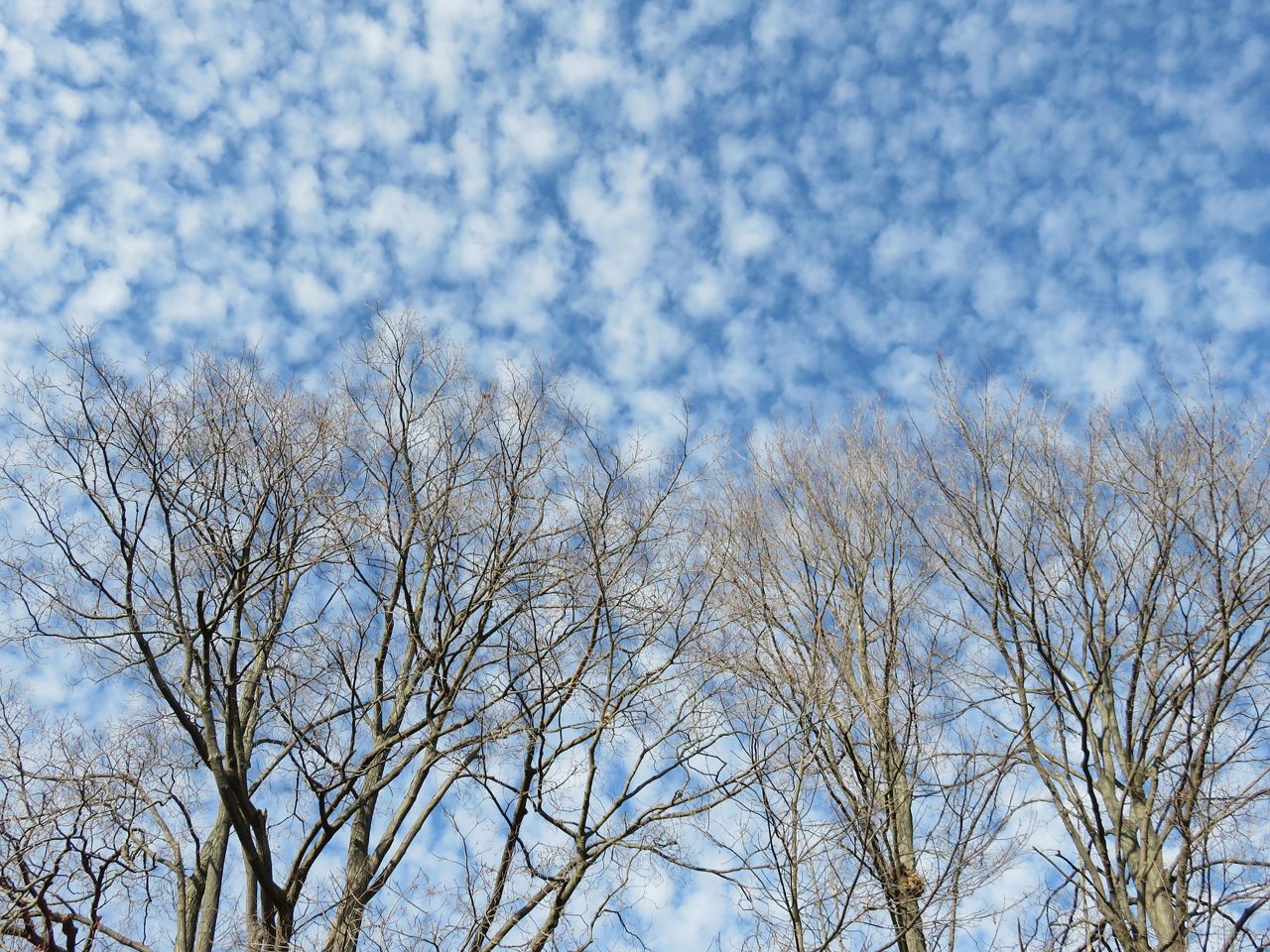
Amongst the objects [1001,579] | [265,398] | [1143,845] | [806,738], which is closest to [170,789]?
[265,398]

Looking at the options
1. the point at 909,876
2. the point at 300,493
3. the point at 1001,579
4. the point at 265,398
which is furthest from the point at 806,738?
the point at 265,398

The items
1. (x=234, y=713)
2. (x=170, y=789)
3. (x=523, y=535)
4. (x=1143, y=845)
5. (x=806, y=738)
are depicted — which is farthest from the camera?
(x=523, y=535)

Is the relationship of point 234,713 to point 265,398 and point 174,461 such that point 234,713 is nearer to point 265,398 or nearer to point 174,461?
point 174,461

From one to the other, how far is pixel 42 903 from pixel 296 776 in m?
2.04

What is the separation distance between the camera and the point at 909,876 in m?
5.50

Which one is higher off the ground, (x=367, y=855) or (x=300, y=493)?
(x=300, y=493)

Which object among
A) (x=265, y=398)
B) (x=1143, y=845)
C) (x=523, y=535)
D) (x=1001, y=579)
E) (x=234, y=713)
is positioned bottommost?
(x=1143, y=845)

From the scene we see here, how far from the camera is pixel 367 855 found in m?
7.48

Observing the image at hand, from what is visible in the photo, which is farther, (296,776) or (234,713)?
(296,776)

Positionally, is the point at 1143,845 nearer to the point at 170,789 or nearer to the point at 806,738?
the point at 806,738

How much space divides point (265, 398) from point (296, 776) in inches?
132

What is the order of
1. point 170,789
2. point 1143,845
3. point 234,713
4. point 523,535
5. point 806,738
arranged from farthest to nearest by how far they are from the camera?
point 523,535 → point 170,789 → point 1143,845 → point 234,713 → point 806,738

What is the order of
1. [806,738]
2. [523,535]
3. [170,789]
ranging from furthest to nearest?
[523,535]
[170,789]
[806,738]

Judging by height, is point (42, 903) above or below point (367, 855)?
below
